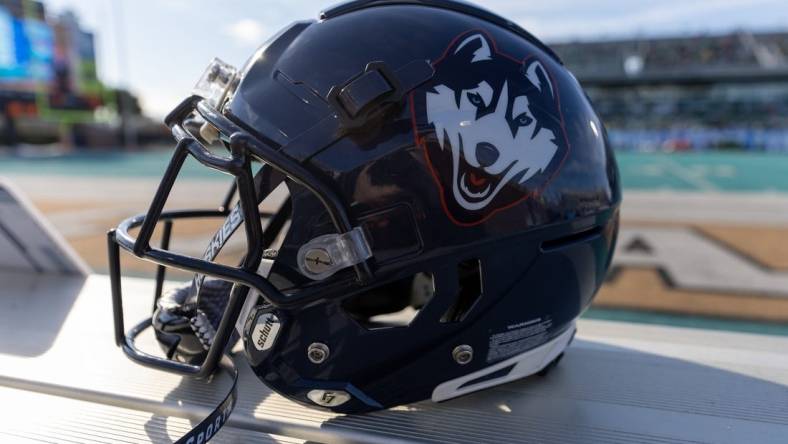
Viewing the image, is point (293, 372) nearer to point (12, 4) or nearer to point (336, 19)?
point (336, 19)

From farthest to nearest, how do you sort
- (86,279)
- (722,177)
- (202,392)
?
(722,177) < (86,279) < (202,392)

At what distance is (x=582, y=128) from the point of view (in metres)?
1.22

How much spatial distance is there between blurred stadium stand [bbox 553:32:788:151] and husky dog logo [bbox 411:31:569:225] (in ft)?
113

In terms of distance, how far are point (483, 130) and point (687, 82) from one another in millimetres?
40884

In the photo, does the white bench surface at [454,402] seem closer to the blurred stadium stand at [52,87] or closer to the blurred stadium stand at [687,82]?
the blurred stadium stand at [52,87]

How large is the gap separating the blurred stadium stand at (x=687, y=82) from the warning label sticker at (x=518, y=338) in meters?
34.3

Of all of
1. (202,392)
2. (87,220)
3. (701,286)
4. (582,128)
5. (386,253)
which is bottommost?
(87,220)

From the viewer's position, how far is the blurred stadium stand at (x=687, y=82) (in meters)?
34.3

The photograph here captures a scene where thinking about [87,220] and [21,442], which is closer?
[21,442]

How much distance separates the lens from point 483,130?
3.53 ft

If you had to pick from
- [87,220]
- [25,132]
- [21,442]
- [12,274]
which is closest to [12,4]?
[25,132]

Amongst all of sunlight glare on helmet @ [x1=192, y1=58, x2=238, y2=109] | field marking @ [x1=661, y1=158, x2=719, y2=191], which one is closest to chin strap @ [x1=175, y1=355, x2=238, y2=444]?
sunlight glare on helmet @ [x1=192, y1=58, x2=238, y2=109]

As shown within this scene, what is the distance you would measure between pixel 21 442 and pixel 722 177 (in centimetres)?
1706

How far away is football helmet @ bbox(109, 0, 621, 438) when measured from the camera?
101cm
